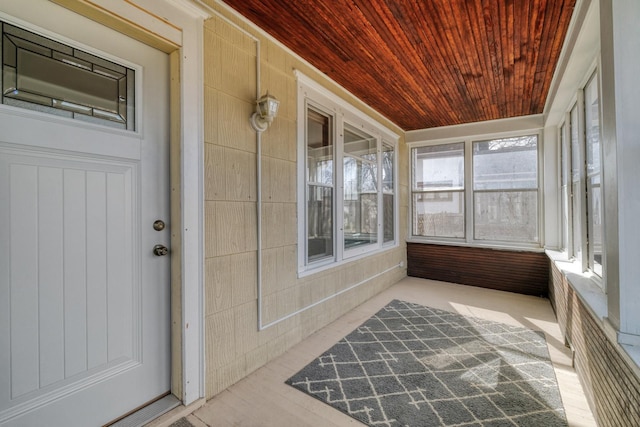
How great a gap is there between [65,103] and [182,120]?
53cm

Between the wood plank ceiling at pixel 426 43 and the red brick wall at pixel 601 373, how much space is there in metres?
2.12

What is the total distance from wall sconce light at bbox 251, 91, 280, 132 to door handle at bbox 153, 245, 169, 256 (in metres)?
1.06

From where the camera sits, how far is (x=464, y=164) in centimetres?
479

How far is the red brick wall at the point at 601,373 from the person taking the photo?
117cm

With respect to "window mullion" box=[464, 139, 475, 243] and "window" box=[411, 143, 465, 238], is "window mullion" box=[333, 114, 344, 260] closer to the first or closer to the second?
"window" box=[411, 143, 465, 238]

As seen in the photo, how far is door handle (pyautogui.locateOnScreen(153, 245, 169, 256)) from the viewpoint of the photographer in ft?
5.58

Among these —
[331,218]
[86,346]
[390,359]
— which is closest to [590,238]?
[390,359]

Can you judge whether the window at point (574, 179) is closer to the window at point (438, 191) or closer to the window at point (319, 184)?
the window at point (438, 191)

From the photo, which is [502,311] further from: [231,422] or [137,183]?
[137,183]

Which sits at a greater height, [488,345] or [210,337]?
[210,337]

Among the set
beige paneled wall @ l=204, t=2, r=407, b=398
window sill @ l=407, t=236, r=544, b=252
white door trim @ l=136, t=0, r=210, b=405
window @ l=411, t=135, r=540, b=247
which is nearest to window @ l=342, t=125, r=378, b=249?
beige paneled wall @ l=204, t=2, r=407, b=398

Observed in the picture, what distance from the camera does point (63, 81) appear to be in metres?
1.39

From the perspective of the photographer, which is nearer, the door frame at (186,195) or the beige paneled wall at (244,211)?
the door frame at (186,195)

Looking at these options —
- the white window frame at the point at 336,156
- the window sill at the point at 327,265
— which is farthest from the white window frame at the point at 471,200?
the window sill at the point at 327,265
